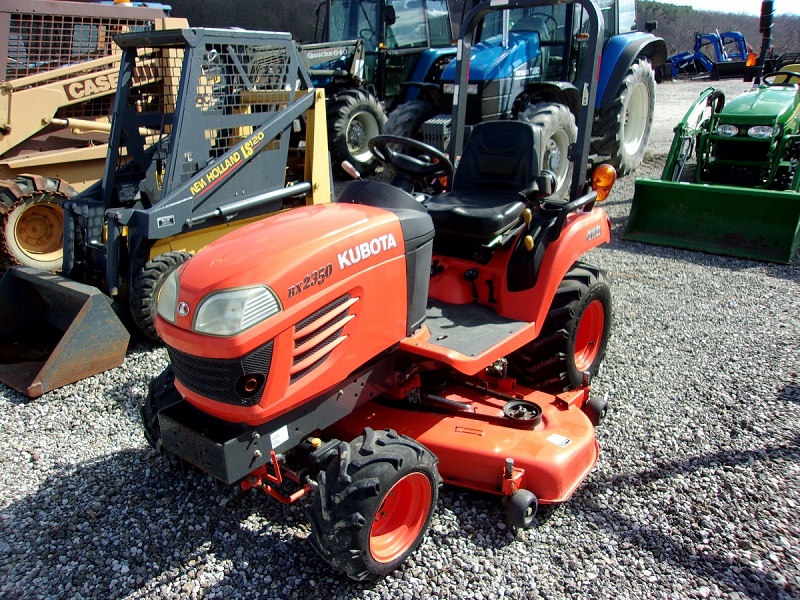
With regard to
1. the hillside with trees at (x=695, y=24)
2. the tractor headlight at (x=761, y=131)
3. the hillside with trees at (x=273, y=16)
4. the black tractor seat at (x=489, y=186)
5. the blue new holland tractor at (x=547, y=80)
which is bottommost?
the black tractor seat at (x=489, y=186)

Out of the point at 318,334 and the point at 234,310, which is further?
the point at 318,334

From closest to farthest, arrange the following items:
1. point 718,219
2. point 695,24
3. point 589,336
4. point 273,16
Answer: point 589,336
point 718,219
point 273,16
point 695,24

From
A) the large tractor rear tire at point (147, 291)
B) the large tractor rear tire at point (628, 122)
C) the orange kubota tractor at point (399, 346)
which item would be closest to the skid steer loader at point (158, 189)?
the large tractor rear tire at point (147, 291)

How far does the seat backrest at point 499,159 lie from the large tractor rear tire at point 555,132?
2608 mm

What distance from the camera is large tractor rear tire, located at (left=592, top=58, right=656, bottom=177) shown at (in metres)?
7.50

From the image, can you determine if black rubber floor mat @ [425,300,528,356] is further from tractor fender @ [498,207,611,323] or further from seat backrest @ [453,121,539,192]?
seat backrest @ [453,121,539,192]

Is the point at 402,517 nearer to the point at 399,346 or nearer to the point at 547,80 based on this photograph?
the point at 399,346

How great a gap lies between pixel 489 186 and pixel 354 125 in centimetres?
529

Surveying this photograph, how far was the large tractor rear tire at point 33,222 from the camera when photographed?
16.5ft

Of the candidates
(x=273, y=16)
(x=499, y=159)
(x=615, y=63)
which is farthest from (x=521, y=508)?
(x=273, y=16)

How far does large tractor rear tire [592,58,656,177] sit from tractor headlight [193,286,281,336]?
248 inches

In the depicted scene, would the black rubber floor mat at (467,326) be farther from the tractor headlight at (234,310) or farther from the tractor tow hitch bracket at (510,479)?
the tractor headlight at (234,310)

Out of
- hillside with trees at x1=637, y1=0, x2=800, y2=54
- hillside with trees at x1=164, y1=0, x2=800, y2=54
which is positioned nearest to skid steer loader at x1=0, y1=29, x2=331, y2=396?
hillside with trees at x1=164, y1=0, x2=800, y2=54

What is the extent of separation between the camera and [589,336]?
3689 mm
